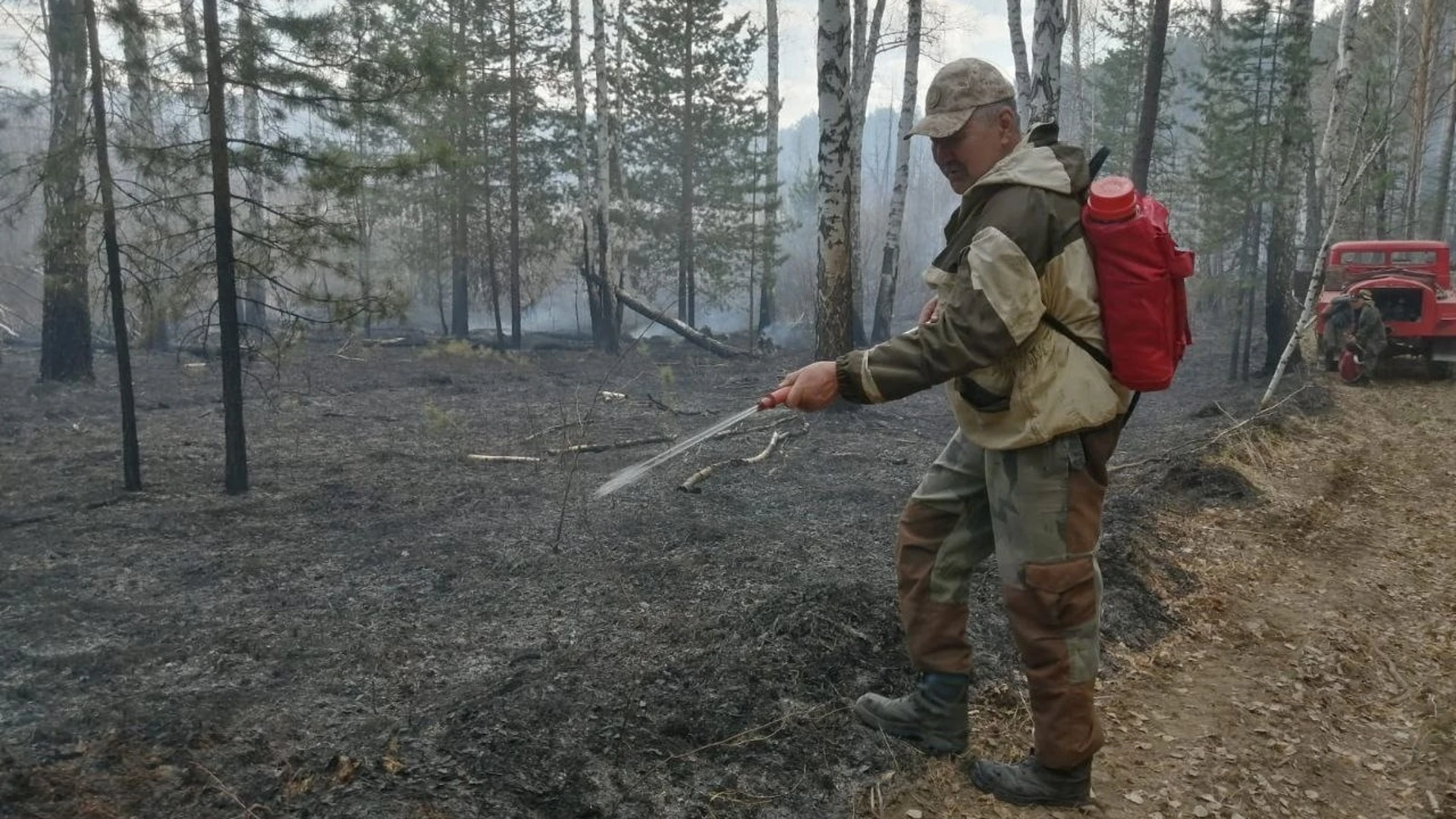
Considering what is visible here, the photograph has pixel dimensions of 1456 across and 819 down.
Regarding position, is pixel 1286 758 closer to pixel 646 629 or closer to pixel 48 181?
pixel 646 629

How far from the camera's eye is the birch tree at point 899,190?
20.0m

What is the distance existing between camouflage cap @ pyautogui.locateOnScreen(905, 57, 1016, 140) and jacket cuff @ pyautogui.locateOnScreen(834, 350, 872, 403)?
0.75 metres

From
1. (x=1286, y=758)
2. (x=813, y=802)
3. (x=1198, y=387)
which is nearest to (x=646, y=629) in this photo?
(x=813, y=802)

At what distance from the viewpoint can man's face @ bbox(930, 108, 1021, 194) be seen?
9.18 feet

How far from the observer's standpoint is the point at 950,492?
3.06 meters

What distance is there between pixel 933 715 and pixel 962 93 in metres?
2.16

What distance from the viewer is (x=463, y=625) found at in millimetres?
4387

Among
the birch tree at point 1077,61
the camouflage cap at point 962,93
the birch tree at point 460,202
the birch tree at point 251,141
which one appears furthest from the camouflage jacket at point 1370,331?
the birch tree at point 460,202

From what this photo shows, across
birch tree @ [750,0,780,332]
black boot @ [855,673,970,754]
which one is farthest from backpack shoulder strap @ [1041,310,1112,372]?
birch tree @ [750,0,780,332]

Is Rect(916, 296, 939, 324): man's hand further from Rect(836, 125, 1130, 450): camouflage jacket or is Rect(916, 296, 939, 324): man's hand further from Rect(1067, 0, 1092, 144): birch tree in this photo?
Rect(1067, 0, 1092, 144): birch tree

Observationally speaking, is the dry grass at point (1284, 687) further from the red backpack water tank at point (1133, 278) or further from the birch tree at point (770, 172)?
the birch tree at point (770, 172)

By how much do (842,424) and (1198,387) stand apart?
9919mm

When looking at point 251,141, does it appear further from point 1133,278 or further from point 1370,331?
point 1370,331

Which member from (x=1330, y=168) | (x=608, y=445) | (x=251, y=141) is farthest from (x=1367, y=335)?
(x=251, y=141)
